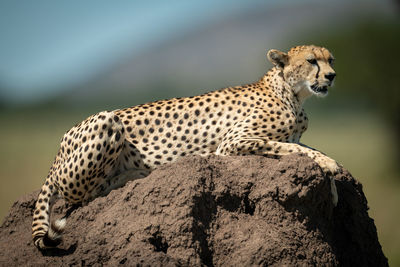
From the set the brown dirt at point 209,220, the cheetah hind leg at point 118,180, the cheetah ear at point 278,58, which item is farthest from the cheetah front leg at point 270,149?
the cheetah ear at point 278,58

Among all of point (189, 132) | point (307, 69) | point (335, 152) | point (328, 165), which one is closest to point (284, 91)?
point (307, 69)

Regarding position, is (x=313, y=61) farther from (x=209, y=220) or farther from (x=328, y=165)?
(x=209, y=220)

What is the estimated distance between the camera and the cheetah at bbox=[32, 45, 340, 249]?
19.8 feet

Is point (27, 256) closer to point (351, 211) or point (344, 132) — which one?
point (351, 211)

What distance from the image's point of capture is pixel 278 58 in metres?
6.81

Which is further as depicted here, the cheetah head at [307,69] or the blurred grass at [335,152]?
the blurred grass at [335,152]

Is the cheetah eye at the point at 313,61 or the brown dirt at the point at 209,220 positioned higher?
the cheetah eye at the point at 313,61

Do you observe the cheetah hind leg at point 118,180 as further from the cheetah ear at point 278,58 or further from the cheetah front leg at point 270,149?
the cheetah ear at point 278,58

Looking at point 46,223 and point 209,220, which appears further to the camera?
point 46,223

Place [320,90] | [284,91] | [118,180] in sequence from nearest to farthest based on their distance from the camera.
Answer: [118,180] < [320,90] < [284,91]

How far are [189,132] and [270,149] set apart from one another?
0.85 m

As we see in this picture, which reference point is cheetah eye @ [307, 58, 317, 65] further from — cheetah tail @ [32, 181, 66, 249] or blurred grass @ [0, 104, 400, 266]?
blurred grass @ [0, 104, 400, 266]

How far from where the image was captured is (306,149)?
600cm

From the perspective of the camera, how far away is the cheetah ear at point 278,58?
22.2 ft
